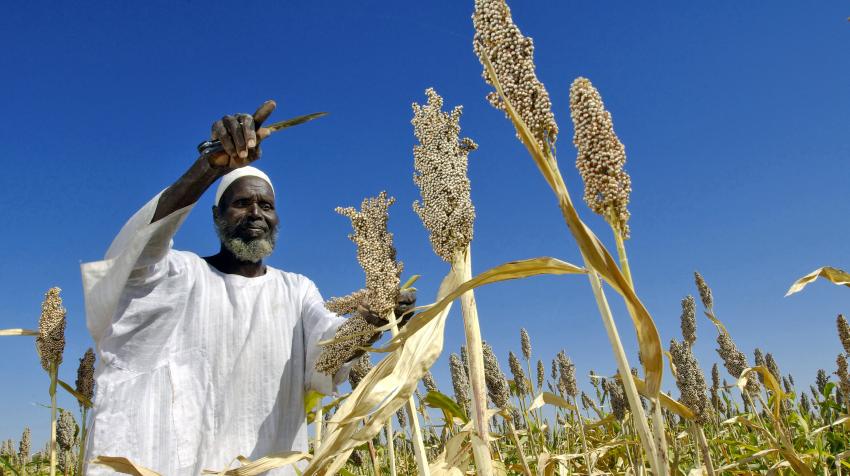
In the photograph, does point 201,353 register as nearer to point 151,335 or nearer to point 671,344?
point 151,335

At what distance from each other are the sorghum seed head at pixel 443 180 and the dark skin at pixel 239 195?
33 centimetres

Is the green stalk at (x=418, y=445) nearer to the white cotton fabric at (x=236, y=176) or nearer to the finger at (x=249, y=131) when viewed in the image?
the finger at (x=249, y=131)

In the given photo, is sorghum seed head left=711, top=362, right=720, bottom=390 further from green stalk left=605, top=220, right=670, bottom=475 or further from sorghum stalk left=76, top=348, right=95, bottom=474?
sorghum stalk left=76, top=348, right=95, bottom=474

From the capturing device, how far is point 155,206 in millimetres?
4016

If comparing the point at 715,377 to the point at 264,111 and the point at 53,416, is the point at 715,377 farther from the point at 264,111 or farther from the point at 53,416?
the point at 53,416

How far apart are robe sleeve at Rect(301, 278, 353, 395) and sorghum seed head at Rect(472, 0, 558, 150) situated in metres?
2.86

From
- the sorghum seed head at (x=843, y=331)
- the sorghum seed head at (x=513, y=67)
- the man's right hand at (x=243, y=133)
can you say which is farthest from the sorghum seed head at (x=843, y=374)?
the man's right hand at (x=243, y=133)

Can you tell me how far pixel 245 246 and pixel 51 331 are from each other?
4.90 ft

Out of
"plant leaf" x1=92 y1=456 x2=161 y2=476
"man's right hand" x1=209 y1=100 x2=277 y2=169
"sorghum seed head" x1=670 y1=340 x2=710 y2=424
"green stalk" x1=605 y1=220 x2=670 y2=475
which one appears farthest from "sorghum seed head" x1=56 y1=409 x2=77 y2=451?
"green stalk" x1=605 y1=220 x2=670 y2=475

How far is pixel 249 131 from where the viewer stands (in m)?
2.98

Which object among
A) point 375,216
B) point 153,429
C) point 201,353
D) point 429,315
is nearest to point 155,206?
point 201,353

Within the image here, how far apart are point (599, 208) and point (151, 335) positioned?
3854 mm

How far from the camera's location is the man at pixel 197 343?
4.14m

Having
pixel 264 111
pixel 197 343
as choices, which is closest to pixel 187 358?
pixel 197 343
